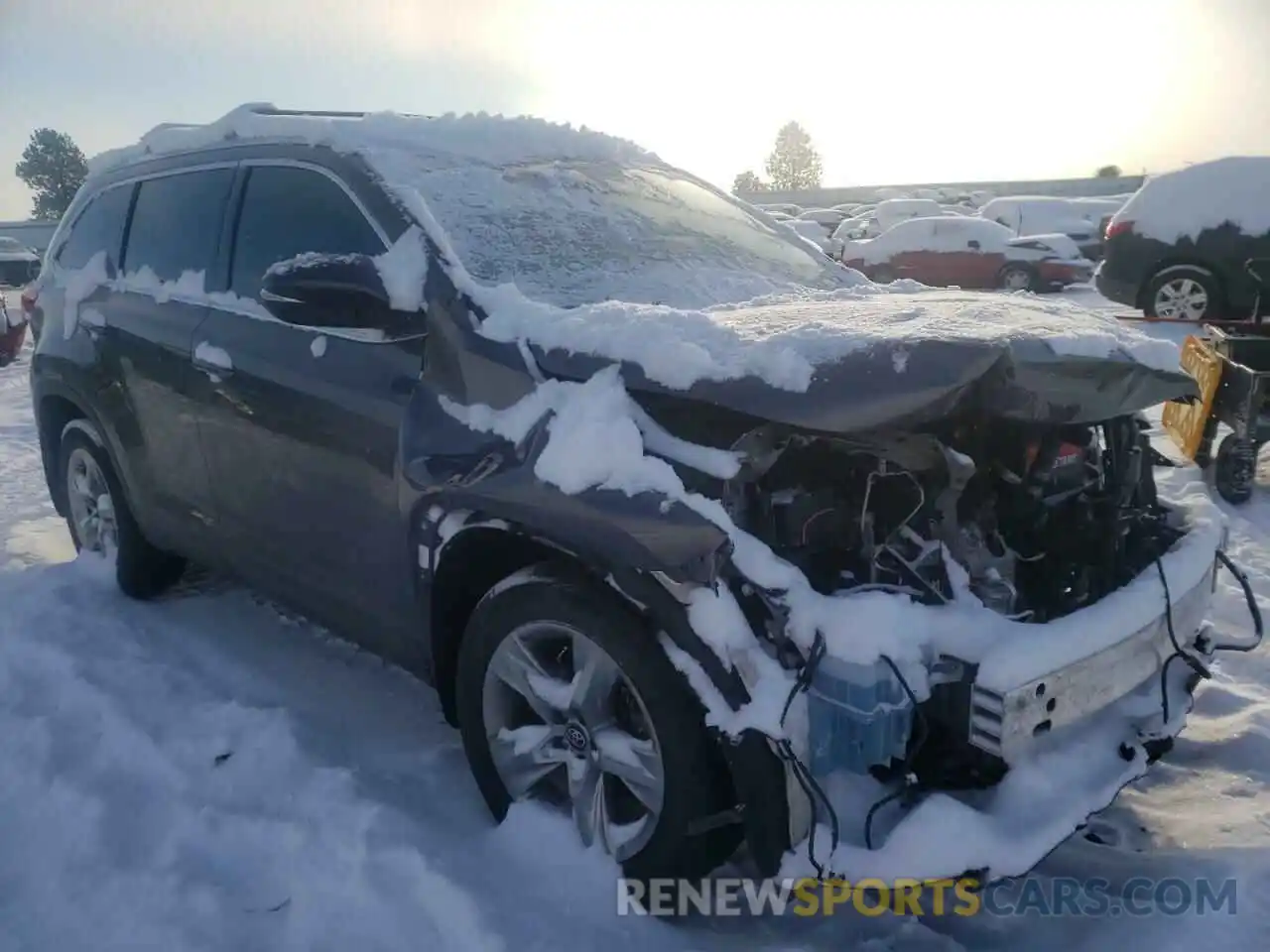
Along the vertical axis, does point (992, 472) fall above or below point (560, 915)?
above

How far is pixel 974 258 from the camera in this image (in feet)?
57.8

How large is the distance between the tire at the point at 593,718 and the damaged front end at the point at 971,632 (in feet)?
0.66

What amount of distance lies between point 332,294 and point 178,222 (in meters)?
1.62

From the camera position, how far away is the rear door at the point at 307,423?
2744 mm

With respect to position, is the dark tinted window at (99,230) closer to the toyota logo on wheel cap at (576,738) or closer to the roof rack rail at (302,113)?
the roof rack rail at (302,113)

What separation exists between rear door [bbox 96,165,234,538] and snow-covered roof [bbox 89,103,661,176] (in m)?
0.19

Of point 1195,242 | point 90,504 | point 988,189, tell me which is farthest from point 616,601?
point 988,189

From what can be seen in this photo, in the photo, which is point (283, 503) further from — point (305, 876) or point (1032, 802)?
point (1032, 802)

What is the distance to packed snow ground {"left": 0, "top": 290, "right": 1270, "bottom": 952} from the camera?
229cm

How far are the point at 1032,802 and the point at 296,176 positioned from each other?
2817 millimetres

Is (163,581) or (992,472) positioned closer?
(992,472)

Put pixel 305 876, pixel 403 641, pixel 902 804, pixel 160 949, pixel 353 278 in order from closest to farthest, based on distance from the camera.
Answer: pixel 902 804
pixel 160 949
pixel 305 876
pixel 353 278
pixel 403 641

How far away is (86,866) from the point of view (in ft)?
8.33

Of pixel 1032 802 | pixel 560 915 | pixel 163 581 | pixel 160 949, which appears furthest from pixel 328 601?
pixel 1032 802
